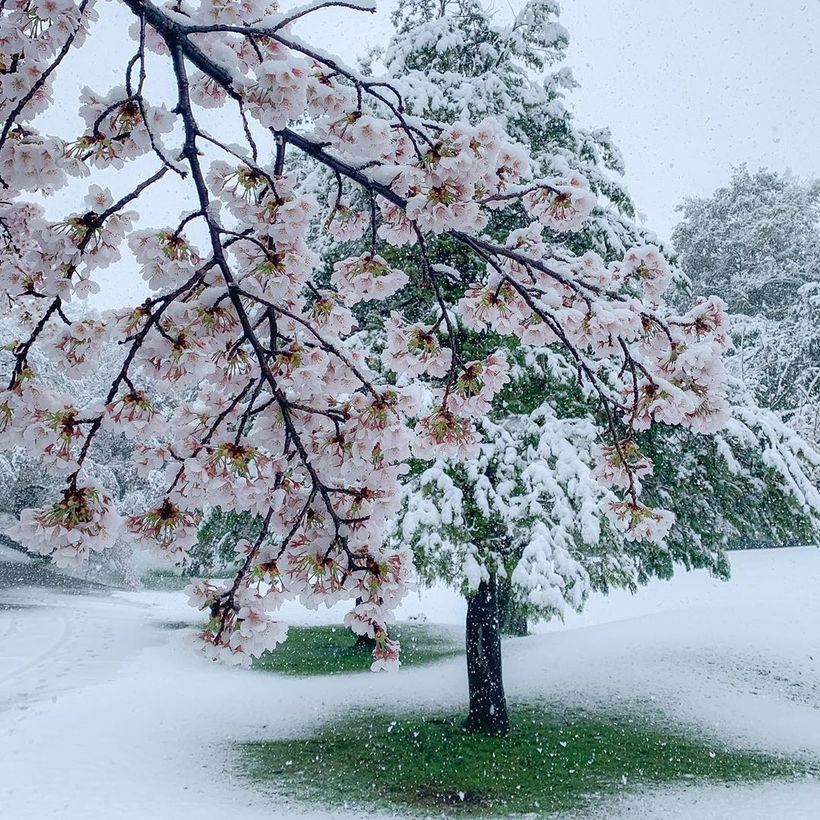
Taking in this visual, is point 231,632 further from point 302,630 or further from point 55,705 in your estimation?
point 302,630

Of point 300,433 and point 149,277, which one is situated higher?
point 149,277

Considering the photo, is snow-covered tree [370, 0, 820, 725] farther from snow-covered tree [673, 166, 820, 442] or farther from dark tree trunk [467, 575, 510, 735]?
snow-covered tree [673, 166, 820, 442]

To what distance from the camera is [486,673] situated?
7.74m

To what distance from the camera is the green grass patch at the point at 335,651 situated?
11.8 m

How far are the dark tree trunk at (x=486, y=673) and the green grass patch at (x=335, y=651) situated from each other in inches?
163

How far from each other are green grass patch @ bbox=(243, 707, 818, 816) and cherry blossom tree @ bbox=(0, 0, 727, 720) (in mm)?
4650

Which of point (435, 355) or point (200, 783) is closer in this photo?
point (435, 355)

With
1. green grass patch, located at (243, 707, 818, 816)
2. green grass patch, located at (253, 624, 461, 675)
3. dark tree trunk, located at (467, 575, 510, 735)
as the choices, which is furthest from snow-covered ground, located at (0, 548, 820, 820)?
dark tree trunk, located at (467, 575, 510, 735)

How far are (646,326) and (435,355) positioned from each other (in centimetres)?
68

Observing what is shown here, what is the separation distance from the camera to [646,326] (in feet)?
7.32

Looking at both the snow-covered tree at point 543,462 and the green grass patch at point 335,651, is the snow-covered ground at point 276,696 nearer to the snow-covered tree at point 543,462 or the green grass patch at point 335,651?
the green grass patch at point 335,651

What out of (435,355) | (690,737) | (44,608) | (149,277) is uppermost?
(149,277)

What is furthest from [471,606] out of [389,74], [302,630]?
[302,630]

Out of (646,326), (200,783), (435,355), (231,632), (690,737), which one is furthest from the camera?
(690,737)
